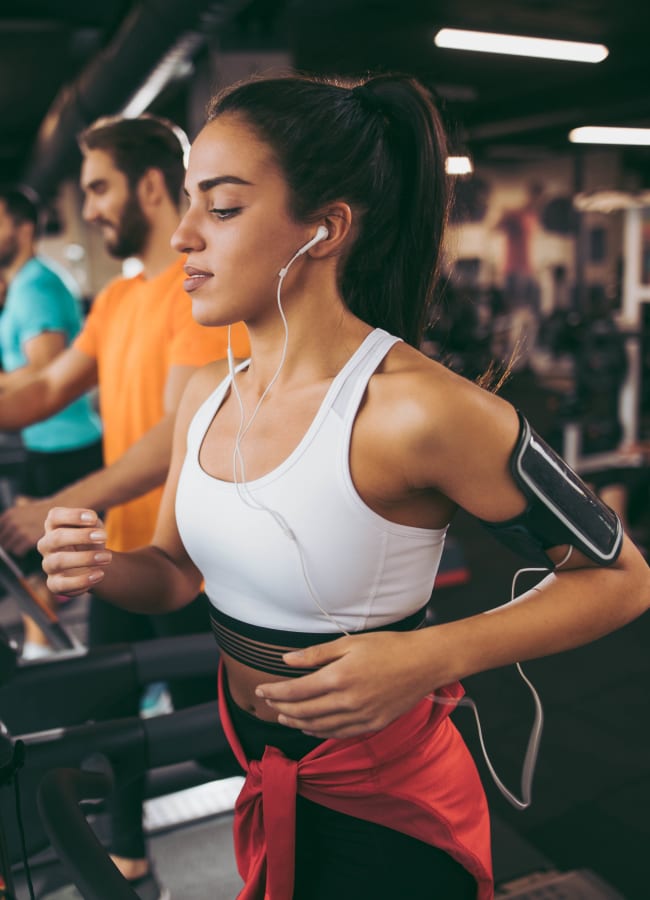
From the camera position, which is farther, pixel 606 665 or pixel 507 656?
pixel 606 665

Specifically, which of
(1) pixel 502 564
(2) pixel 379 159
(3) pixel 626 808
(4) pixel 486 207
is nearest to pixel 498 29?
(1) pixel 502 564

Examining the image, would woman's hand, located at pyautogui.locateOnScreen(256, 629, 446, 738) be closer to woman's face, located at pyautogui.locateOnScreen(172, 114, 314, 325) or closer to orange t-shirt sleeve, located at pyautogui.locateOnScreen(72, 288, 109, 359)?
woman's face, located at pyautogui.locateOnScreen(172, 114, 314, 325)

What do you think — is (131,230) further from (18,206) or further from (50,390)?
(18,206)

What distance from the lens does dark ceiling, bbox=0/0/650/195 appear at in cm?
439

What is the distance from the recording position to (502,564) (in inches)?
184

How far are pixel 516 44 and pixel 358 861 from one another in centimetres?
638

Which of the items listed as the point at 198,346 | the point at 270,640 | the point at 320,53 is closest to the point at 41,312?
the point at 198,346

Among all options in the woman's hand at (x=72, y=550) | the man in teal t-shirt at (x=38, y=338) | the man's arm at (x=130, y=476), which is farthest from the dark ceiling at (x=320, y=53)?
the woman's hand at (x=72, y=550)

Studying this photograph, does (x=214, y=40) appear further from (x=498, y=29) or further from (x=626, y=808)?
(x=626, y=808)

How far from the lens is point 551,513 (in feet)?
2.71

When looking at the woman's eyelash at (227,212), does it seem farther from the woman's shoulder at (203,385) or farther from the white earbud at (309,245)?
the woman's shoulder at (203,385)

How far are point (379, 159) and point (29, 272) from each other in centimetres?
232

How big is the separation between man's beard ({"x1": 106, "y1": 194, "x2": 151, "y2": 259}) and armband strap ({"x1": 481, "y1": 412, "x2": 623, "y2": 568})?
1.44 metres

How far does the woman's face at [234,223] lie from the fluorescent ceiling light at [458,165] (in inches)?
8.6
